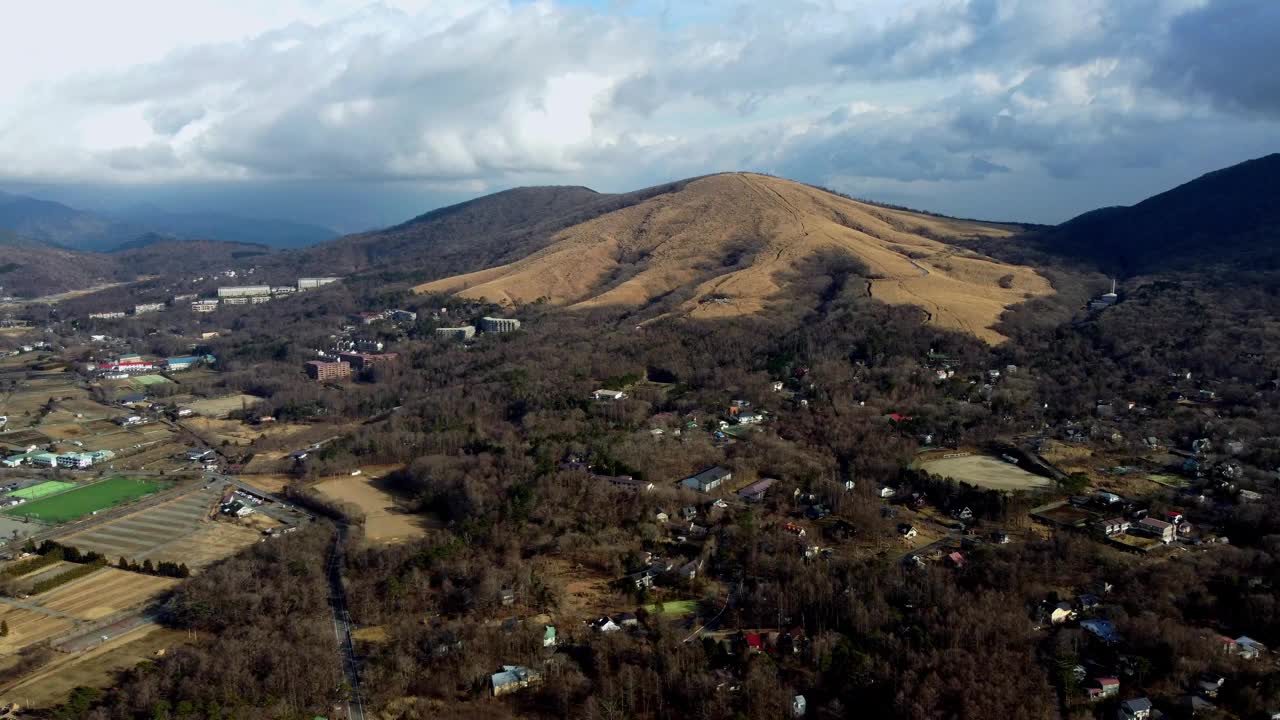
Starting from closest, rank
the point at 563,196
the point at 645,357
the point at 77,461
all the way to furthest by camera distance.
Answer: the point at 77,461 → the point at 645,357 → the point at 563,196

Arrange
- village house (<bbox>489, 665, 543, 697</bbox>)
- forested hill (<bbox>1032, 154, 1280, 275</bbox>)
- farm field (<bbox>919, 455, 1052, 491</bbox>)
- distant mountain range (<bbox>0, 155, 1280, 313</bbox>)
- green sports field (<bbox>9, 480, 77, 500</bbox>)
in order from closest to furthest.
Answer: village house (<bbox>489, 665, 543, 697</bbox>) < farm field (<bbox>919, 455, 1052, 491</bbox>) < green sports field (<bbox>9, 480, 77, 500</bbox>) < distant mountain range (<bbox>0, 155, 1280, 313</bbox>) < forested hill (<bbox>1032, 154, 1280, 275</bbox>)

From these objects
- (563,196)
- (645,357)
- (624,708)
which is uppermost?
(563,196)

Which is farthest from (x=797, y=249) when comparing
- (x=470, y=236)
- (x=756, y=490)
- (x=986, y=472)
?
(x=470, y=236)

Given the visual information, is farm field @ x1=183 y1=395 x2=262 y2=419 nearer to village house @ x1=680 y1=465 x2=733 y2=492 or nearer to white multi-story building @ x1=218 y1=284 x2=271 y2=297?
village house @ x1=680 y1=465 x2=733 y2=492

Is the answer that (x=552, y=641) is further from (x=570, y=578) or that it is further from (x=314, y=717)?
(x=314, y=717)

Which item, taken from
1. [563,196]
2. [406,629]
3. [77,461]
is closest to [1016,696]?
[406,629]

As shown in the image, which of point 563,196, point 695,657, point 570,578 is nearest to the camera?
point 695,657

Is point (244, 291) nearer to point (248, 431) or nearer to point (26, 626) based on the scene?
point (248, 431)

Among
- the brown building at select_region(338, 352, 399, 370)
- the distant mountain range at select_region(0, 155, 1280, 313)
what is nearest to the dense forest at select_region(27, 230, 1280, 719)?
the brown building at select_region(338, 352, 399, 370)
